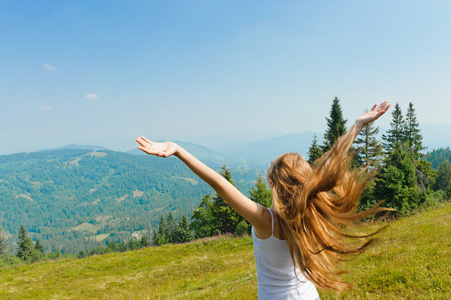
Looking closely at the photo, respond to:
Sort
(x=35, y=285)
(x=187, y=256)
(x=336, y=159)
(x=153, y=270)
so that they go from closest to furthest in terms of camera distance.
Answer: (x=336, y=159) → (x=35, y=285) → (x=153, y=270) → (x=187, y=256)

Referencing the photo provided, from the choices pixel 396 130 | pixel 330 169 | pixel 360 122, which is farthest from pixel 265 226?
pixel 396 130

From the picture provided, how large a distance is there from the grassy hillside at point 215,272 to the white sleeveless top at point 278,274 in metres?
1.24

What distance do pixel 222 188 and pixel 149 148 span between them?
732 millimetres

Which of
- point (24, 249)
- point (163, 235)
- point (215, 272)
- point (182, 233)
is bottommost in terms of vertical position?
point (163, 235)

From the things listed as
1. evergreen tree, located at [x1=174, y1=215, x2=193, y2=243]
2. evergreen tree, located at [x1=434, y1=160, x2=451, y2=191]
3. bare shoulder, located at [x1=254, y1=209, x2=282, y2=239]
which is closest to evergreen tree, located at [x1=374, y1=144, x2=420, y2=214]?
bare shoulder, located at [x1=254, y1=209, x2=282, y2=239]

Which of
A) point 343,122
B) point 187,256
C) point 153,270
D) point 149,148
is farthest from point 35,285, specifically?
point 343,122

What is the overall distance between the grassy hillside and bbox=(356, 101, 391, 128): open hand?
4.94 ft

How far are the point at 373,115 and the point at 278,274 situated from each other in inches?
91.2

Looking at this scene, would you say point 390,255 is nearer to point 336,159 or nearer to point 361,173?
point 361,173

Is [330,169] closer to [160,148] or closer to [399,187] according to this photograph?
[160,148]

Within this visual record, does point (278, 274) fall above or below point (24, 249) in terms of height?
above

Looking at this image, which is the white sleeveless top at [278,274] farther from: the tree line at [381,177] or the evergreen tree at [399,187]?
the evergreen tree at [399,187]

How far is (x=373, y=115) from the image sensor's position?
3139 millimetres

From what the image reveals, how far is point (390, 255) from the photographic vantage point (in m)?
6.04
